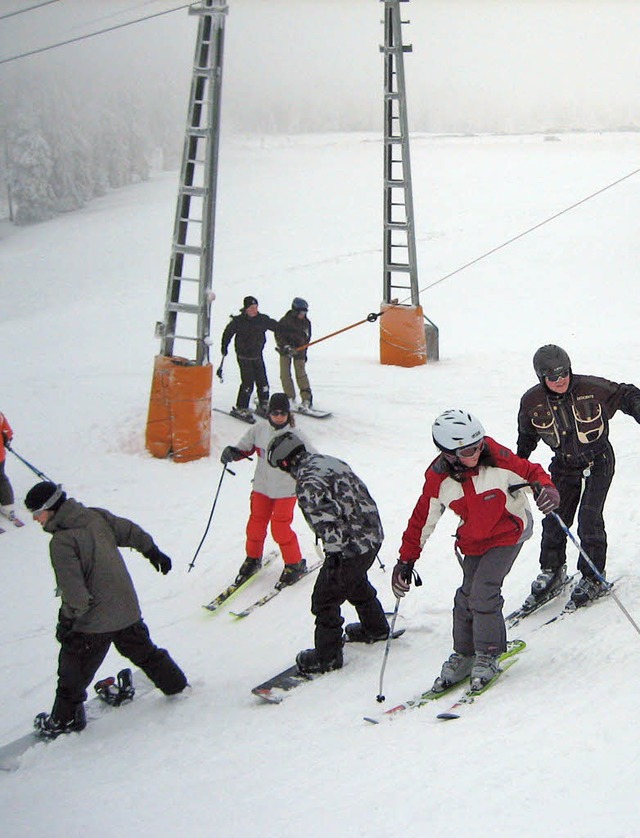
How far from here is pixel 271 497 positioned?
6430 mm

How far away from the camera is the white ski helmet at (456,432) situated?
3.99 m

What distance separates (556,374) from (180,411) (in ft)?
18.7

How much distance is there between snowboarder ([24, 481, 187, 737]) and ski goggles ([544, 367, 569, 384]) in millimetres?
2400

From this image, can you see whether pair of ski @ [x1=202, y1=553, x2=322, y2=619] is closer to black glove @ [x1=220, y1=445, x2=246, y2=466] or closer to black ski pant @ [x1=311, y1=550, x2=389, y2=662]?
black glove @ [x1=220, y1=445, x2=246, y2=466]

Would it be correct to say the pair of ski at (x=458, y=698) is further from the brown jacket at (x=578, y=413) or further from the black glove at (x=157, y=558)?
the black glove at (x=157, y=558)

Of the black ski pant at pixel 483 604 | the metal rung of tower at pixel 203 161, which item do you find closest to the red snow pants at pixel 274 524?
the black ski pant at pixel 483 604

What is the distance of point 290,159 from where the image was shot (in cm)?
3881

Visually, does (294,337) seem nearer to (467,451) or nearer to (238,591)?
(238,591)

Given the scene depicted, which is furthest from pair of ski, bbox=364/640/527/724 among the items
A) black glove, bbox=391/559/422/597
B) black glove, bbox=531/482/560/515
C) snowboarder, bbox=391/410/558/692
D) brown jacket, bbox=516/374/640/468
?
brown jacket, bbox=516/374/640/468

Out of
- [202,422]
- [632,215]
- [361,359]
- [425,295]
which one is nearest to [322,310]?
[425,295]

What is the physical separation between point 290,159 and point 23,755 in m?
36.5

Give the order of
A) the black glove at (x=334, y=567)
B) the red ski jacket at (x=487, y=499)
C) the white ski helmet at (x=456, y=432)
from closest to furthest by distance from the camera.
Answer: the white ski helmet at (x=456, y=432) → the red ski jacket at (x=487, y=499) → the black glove at (x=334, y=567)

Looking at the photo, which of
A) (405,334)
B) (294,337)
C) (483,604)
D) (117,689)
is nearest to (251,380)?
(294,337)

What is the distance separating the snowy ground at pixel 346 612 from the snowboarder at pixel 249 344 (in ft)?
1.57
